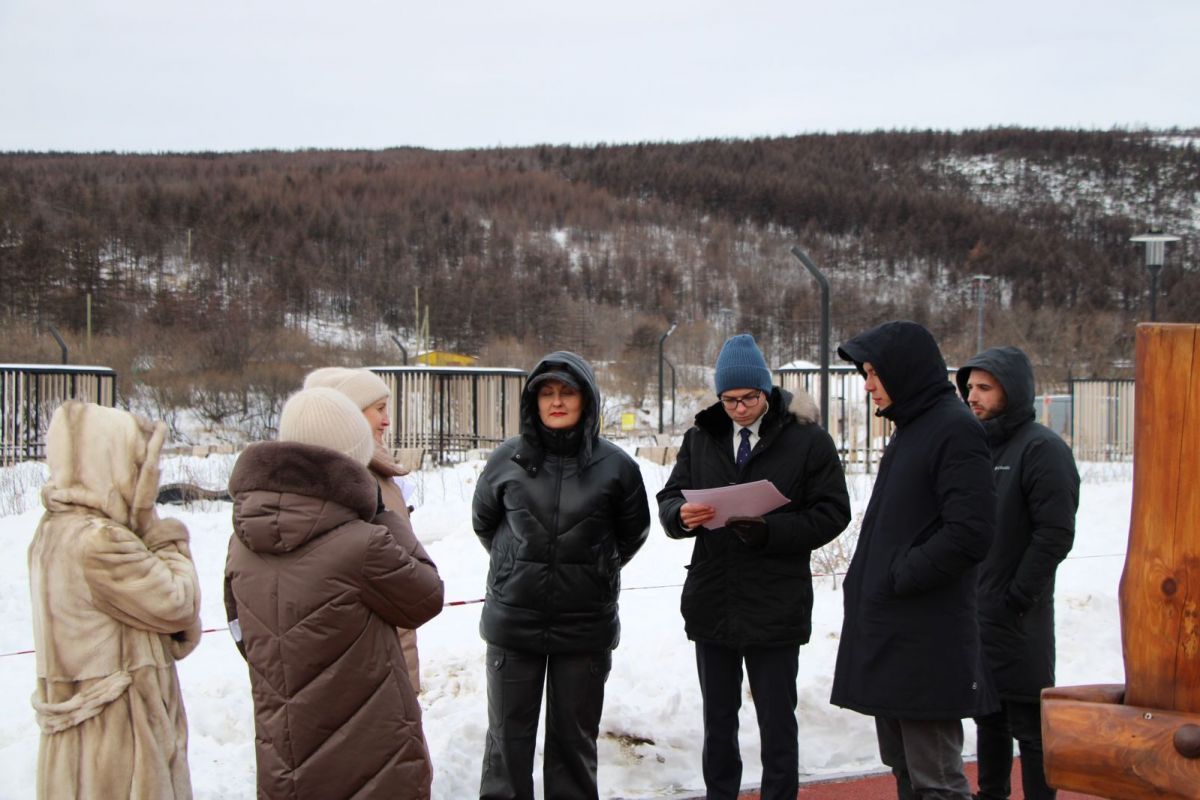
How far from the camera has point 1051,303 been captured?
8200 cm

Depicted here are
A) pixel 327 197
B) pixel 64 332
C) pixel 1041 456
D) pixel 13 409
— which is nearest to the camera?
pixel 1041 456

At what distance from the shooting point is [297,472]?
310cm

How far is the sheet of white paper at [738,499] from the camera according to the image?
3.92 m

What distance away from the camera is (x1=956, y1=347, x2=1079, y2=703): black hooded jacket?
13.6ft

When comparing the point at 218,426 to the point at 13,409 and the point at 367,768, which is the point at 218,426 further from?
the point at 367,768

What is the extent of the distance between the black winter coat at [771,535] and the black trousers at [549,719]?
1.56 feet

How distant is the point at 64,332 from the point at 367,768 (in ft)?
197

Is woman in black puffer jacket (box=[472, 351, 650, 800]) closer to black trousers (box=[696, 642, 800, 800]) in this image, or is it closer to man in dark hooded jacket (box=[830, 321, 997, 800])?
black trousers (box=[696, 642, 800, 800])

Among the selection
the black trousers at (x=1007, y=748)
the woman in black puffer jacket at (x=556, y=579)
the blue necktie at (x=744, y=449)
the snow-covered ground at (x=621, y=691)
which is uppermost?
the blue necktie at (x=744, y=449)

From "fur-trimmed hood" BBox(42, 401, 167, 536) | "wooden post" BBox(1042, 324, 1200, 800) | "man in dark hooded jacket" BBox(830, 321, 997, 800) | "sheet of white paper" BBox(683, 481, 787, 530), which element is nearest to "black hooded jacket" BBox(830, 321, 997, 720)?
"man in dark hooded jacket" BBox(830, 321, 997, 800)

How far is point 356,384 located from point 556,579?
3.89 feet

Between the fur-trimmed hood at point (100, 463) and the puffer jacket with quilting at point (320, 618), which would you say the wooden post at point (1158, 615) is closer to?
the puffer jacket with quilting at point (320, 618)

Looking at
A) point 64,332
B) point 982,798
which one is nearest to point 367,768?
point 982,798

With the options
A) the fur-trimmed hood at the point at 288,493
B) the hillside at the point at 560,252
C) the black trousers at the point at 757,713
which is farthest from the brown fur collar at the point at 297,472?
the hillside at the point at 560,252
